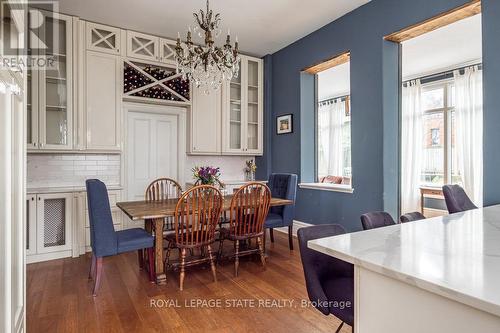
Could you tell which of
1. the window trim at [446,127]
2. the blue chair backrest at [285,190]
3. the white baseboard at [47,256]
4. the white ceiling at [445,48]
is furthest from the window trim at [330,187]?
the white baseboard at [47,256]

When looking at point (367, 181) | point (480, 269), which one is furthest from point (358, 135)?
point (480, 269)

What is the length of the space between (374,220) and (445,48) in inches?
161

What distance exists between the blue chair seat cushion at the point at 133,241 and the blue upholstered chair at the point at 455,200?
2.54 m

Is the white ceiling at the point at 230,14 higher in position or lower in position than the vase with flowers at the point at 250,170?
higher

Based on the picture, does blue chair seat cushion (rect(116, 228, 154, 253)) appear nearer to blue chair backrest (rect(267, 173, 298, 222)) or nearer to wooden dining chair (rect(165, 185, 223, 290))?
wooden dining chair (rect(165, 185, 223, 290))

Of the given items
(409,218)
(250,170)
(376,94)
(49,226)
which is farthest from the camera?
(250,170)

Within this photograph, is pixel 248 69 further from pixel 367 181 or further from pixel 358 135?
pixel 367 181

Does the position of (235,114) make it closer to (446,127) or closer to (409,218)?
(409,218)

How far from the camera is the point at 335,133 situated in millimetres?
7031

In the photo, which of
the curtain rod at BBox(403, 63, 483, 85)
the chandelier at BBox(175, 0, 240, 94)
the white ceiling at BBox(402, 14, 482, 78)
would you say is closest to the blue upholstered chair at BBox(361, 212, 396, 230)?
the chandelier at BBox(175, 0, 240, 94)

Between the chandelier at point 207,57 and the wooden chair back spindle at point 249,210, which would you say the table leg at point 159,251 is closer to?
the wooden chair back spindle at point 249,210

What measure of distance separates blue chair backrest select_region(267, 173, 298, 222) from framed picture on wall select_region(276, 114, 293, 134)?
102cm

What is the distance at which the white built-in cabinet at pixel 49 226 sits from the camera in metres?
3.27

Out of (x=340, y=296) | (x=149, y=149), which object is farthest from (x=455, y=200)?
(x=149, y=149)
